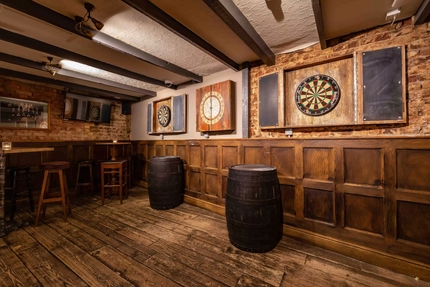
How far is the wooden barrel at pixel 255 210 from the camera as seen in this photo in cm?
185

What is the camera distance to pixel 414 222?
1.63 m

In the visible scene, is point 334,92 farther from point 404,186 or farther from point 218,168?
point 218,168

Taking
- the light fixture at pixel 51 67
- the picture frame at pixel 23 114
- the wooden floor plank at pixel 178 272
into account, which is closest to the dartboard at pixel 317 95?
the wooden floor plank at pixel 178 272

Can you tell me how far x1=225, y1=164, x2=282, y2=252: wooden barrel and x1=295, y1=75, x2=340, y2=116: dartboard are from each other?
97 cm

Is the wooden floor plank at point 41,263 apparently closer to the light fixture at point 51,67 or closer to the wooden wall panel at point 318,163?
the light fixture at point 51,67

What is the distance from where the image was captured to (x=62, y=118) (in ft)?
13.7

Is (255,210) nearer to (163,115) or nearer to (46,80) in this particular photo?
(163,115)

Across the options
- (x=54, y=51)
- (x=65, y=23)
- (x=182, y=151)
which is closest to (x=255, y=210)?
(x=182, y=151)

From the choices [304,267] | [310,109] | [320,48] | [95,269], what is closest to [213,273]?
[304,267]

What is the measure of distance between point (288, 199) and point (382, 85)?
1560mm

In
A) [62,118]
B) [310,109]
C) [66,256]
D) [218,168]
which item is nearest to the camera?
[66,256]

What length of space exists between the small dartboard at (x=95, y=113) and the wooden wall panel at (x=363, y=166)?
5201mm

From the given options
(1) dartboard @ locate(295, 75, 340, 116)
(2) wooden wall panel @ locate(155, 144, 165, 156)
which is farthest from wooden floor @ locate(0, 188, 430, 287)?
(2) wooden wall panel @ locate(155, 144, 165, 156)

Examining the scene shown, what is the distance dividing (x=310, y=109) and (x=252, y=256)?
1.80 m
